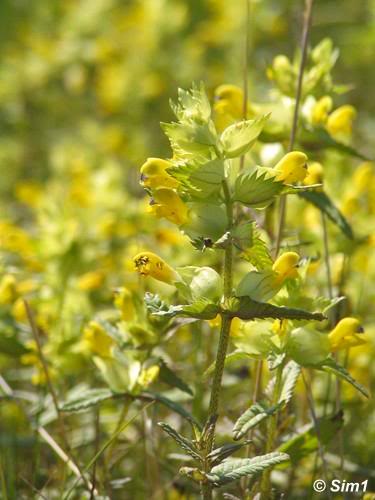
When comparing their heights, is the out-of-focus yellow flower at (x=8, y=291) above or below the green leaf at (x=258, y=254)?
below

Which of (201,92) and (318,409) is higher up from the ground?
(201,92)

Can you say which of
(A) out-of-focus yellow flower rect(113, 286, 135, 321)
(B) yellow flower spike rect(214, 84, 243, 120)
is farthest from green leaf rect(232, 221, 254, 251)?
(B) yellow flower spike rect(214, 84, 243, 120)

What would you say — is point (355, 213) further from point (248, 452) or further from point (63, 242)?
point (248, 452)

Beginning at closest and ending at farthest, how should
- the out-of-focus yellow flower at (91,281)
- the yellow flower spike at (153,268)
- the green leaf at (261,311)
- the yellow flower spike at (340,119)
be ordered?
1. the green leaf at (261,311)
2. the yellow flower spike at (153,268)
3. the yellow flower spike at (340,119)
4. the out-of-focus yellow flower at (91,281)

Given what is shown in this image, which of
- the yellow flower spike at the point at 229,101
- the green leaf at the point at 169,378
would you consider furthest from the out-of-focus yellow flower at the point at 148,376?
the yellow flower spike at the point at 229,101

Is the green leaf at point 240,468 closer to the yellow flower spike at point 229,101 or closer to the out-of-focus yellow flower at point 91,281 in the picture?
the yellow flower spike at point 229,101

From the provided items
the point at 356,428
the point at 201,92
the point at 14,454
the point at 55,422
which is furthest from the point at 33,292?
the point at 201,92

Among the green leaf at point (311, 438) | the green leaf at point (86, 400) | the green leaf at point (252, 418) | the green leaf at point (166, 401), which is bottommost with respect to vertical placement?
the green leaf at point (311, 438)

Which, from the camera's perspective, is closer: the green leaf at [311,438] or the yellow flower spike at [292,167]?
the yellow flower spike at [292,167]
